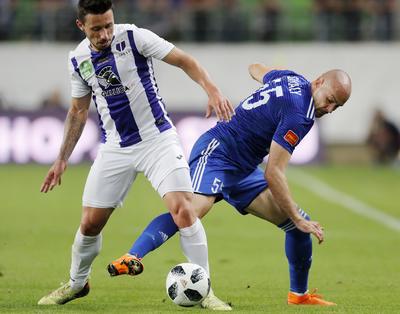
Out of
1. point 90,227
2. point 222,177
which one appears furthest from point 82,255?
point 222,177

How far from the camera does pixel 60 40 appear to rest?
28.8 metres

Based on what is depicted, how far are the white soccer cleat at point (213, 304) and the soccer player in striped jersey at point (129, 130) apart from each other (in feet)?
0.13

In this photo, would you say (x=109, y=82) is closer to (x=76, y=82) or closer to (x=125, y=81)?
(x=125, y=81)

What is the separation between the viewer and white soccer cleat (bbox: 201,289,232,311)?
7922mm

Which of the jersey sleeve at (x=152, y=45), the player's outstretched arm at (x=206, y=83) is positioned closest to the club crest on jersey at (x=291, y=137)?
the player's outstretched arm at (x=206, y=83)

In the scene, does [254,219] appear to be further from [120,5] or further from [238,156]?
[120,5]

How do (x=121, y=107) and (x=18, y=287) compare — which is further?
(x=18, y=287)

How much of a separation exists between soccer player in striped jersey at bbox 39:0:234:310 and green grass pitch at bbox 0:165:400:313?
23.7 inches

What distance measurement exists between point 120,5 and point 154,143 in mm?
20795

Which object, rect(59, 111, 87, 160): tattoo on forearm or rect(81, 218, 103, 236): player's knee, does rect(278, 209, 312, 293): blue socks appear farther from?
rect(59, 111, 87, 160): tattoo on forearm

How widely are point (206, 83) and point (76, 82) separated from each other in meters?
1.05

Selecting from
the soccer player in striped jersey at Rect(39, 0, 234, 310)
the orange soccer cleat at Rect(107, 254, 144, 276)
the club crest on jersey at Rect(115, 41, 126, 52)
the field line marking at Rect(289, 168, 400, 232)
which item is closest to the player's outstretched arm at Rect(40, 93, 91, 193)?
the soccer player in striped jersey at Rect(39, 0, 234, 310)

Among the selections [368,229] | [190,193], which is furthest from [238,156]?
[368,229]

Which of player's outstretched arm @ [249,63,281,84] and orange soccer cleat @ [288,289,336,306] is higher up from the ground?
player's outstretched arm @ [249,63,281,84]
